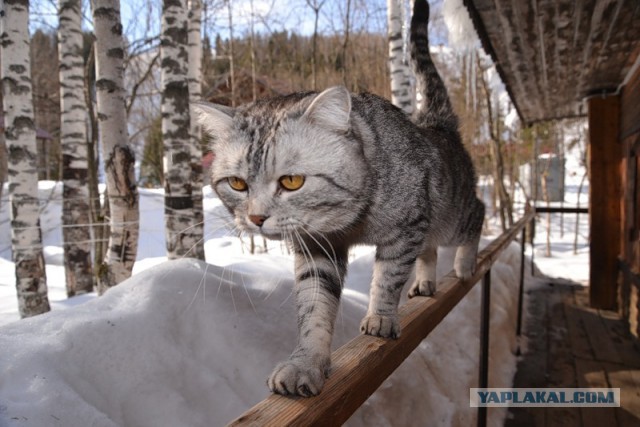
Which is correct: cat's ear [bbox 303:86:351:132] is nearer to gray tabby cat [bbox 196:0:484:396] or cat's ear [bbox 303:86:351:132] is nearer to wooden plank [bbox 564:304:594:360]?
gray tabby cat [bbox 196:0:484:396]

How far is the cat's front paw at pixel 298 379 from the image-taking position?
968 millimetres

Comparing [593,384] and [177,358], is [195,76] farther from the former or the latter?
[593,384]

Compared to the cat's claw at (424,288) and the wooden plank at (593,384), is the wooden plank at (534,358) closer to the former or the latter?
the wooden plank at (593,384)

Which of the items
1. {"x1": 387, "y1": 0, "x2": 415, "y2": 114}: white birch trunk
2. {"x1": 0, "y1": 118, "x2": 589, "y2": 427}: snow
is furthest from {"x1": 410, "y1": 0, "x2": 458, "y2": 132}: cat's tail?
{"x1": 387, "y1": 0, "x2": 415, "y2": 114}: white birch trunk

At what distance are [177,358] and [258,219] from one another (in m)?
0.70

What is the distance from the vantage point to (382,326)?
1.40 meters

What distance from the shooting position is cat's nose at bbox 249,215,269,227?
1.26 metres

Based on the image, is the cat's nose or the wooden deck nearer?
the cat's nose

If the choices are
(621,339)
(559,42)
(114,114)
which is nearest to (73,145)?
(114,114)

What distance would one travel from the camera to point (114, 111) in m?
3.46

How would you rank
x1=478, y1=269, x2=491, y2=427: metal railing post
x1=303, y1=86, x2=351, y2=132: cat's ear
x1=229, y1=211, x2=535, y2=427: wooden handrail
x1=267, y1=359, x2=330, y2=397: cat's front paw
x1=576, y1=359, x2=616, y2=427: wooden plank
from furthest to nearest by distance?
x1=576, y1=359, x2=616, y2=427: wooden plank
x1=478, y1=269, x2=491, y2=427: metal railing post
x1=303, y1=86, x2=351, y2=132: cat's ear
x1=267, y1=359, x2=330, y2=397: cat's front paw
x1=229, y1=211, x2=535, y2=427: wooden handrail

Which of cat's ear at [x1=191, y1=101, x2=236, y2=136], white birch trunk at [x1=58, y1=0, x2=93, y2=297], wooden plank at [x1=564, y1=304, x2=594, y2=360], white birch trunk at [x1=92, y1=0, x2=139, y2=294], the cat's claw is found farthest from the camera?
white birch trunk at [x1=58, y1=0, x2=93, y2=297]

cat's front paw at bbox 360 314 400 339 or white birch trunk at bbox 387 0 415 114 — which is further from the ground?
white birch trunk at bbox 387 0 415 114

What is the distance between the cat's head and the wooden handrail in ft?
1.29
